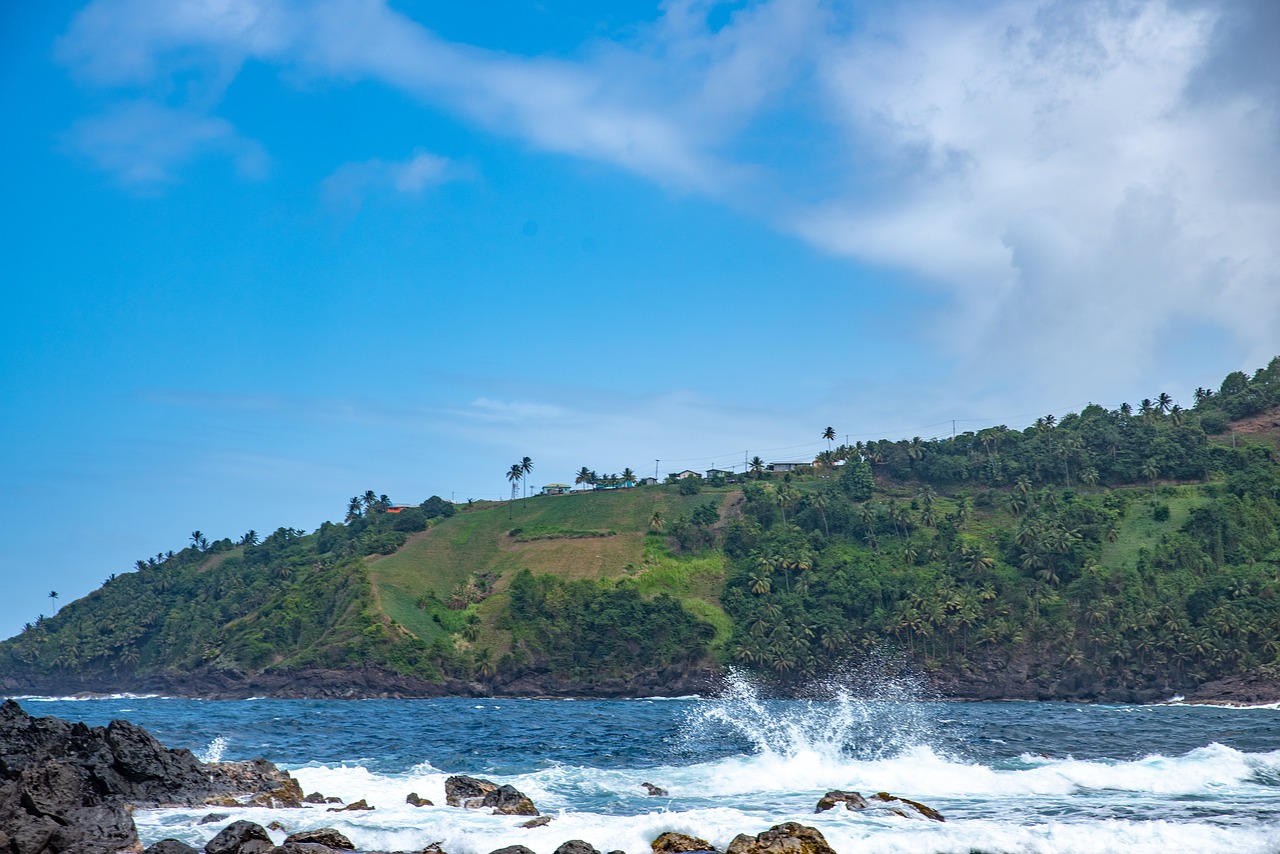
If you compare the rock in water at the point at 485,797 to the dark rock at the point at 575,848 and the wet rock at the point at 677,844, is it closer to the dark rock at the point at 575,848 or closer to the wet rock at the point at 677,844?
the wet rock at the point at 677,844

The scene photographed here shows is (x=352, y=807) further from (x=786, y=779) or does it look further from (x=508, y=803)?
(x=786, y=779)

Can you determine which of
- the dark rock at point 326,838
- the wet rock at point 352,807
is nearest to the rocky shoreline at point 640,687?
the wet rock at point 352,807

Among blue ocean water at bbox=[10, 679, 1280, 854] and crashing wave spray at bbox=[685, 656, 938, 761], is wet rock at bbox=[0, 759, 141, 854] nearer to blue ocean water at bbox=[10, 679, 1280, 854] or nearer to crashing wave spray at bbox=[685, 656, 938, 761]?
blue ocean water at bbox=[10, 679, 1280, 854]

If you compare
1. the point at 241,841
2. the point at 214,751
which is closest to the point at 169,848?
the point at 241,841

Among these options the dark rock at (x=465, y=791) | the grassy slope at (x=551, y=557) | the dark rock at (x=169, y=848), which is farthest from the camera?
the grassy slope at (x=551, y=557)

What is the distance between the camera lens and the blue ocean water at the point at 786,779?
2592 cm

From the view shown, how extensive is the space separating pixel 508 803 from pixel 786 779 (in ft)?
39.9

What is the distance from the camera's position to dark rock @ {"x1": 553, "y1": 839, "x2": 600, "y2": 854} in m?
23.5

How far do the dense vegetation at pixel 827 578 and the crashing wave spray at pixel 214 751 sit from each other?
9429 centimetres

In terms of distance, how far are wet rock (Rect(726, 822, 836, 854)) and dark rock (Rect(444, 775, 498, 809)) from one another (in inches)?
438

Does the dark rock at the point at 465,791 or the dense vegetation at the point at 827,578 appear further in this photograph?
the dense vegetation at the point at 827,578

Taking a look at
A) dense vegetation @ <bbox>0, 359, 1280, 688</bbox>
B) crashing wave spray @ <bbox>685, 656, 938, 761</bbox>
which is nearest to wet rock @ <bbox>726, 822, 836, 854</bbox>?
crashing wave spray @ <bbox>685, 656, 938, 761</bbox>

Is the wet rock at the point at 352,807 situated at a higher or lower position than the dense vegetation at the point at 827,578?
lower

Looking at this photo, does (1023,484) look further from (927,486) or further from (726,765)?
(726,765)
